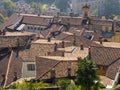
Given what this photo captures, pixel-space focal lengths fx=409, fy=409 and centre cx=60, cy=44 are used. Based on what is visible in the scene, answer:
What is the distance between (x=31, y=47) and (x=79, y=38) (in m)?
9.97

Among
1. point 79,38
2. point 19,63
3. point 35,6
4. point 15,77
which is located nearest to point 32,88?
point 15,77

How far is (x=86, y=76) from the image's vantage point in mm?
36625

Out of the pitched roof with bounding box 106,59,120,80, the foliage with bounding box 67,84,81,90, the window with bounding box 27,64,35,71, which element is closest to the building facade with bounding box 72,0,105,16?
the window with bounding box 27,64,35,71

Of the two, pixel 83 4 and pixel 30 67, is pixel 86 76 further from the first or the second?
pixel 83 4

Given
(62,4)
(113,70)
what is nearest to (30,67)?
(113,70)

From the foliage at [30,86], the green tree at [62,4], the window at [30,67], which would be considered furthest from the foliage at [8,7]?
the foliage at [30,86]

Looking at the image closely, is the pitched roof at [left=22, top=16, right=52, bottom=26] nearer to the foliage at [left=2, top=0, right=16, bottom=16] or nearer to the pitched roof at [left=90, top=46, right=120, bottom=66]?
the pitched roof at [left=90, top=46, right=120, bottom=66]

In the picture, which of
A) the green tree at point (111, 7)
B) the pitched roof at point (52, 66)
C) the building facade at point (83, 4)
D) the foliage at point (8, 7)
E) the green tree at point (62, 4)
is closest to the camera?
the pitched roof at point (52, 66)

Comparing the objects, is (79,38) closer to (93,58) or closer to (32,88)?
(93,58)

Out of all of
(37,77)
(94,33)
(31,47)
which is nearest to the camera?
(37,77)

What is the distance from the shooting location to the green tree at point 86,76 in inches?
1442

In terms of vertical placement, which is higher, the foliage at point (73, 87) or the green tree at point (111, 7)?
the foliage at point (73, 87)

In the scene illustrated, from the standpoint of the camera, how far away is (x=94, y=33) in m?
79.2

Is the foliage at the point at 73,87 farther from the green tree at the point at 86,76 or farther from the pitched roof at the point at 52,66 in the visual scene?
the pitched roof at the point at 52,66
